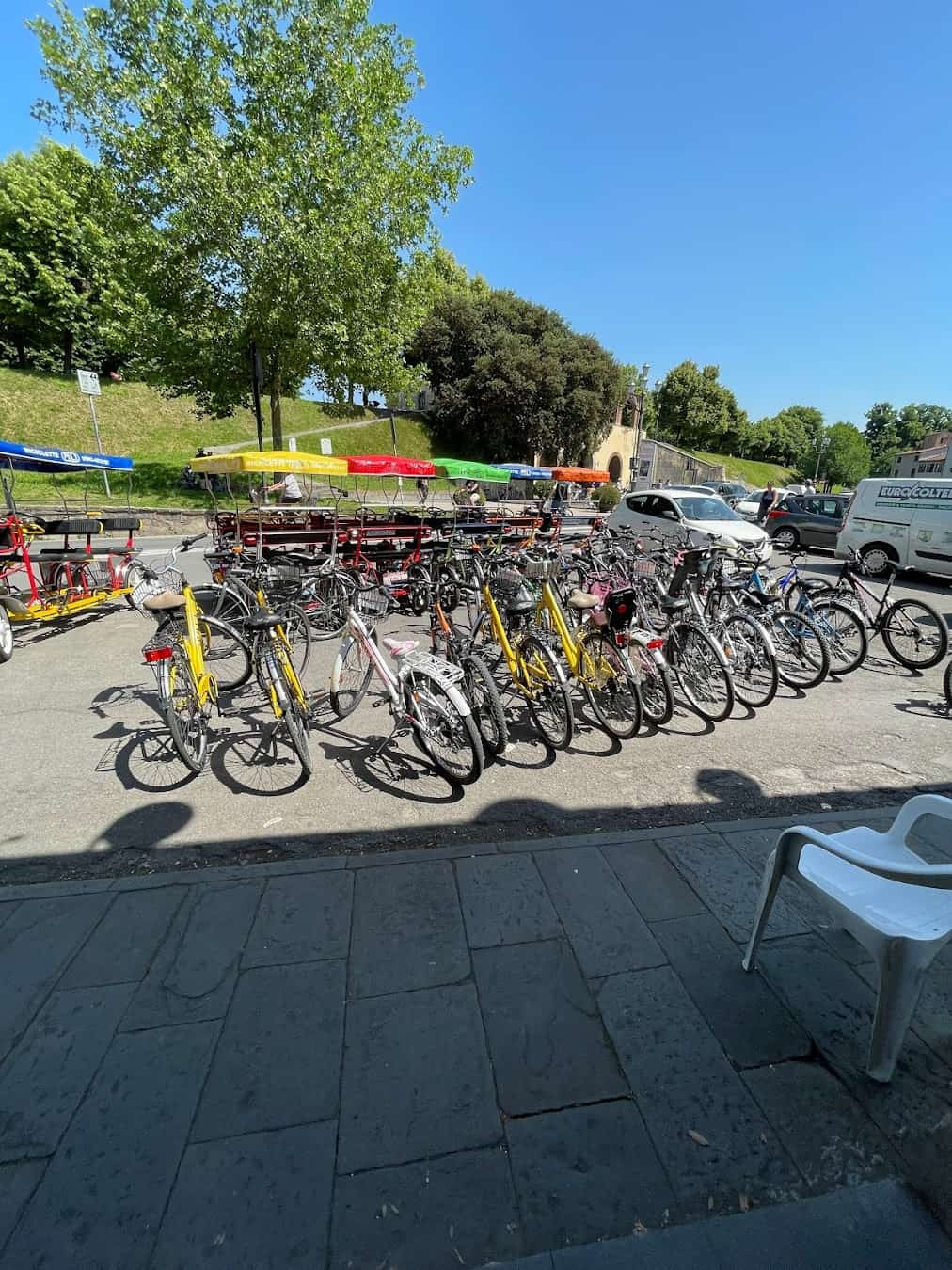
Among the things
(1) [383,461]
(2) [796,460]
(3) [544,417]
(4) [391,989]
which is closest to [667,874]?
(4) [391,989]

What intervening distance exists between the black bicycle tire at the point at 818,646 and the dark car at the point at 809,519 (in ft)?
33.9

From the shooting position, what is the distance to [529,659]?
425 cm

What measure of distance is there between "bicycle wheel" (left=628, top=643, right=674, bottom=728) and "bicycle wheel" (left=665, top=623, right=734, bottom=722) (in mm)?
508

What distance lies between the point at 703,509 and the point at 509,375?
27.9 metres

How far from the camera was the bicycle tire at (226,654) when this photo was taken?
473 centimetres

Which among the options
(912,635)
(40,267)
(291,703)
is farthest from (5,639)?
(40,267)

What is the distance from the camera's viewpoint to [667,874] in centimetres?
272

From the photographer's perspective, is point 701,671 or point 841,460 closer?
point 701,671

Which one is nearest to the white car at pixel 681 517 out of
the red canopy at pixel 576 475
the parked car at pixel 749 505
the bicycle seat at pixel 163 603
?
the red canopy at pixel 576 475

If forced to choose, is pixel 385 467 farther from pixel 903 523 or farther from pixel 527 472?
pixel 903 523

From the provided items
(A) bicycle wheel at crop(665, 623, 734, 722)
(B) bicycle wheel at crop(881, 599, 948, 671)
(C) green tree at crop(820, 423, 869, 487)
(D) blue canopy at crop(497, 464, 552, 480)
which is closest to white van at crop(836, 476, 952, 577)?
(B) bicycle wheel at crop(881, 599, 948, 671)

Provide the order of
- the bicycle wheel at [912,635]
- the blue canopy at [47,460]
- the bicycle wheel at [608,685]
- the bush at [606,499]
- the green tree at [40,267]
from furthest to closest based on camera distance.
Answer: the green tree at [40,267], the bush at [606,499], the blue canopy at [47,460], the bicycle wheel at [912,635], the bicycle wheel at [608,685]

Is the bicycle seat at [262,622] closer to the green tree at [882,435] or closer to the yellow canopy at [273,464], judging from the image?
the yellow canopy at [273,464]

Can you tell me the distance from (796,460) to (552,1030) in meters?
89.4
